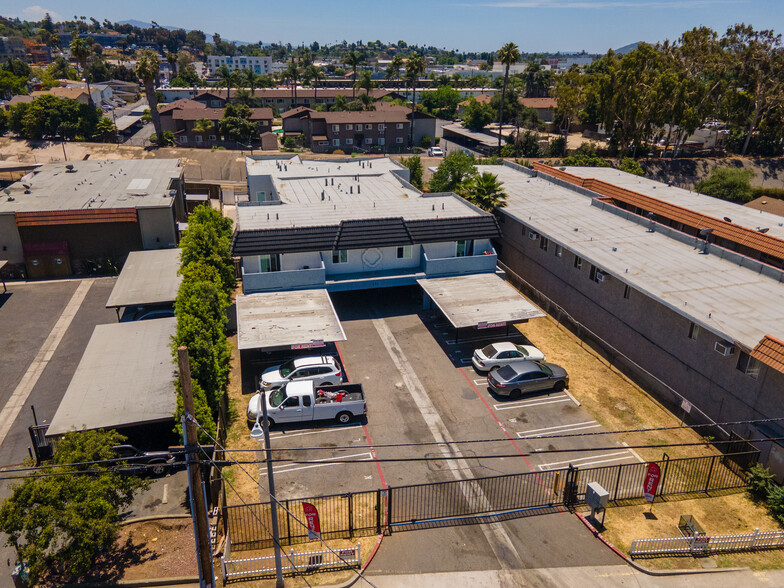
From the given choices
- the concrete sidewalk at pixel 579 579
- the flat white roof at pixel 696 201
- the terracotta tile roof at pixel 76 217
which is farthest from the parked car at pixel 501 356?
the terracotta tile roof at pixel 76 217

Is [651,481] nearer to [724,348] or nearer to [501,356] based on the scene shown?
[724,348]

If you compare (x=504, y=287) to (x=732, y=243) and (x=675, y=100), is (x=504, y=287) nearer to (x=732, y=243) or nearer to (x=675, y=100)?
(x=732, y=243)

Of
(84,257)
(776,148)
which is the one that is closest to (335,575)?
(84,257)

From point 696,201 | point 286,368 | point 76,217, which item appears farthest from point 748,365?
point 76,217

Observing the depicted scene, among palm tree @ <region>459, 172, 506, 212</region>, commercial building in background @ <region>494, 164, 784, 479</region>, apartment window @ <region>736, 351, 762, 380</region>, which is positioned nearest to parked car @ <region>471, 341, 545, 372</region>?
commercial building in background @ <region>494, 164, 784, 479</region>

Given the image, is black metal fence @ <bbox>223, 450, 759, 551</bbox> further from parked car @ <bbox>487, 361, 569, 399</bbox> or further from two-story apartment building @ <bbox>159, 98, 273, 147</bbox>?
two-story apartment building @ <bbox>159, 98, 273, 147</bbox>

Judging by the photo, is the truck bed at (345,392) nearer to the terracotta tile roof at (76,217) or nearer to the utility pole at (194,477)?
the utility pole at (194,477)
